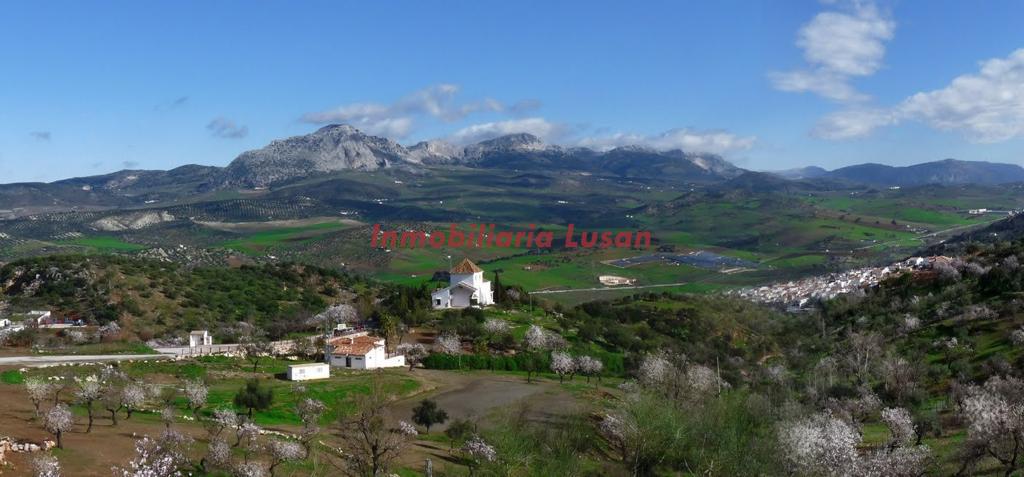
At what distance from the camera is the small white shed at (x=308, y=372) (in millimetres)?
54344

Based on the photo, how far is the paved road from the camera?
50.8 metres

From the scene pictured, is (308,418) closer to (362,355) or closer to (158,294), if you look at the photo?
(362,355)

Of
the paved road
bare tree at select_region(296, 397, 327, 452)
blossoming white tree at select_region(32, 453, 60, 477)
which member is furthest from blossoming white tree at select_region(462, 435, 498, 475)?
the paved road

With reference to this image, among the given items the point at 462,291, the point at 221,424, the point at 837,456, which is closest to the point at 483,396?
the point at 221,424

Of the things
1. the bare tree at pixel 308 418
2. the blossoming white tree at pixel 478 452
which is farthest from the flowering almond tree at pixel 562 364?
the blossoming white tree at pixel 478 452

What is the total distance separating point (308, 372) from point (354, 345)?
8.60 meters

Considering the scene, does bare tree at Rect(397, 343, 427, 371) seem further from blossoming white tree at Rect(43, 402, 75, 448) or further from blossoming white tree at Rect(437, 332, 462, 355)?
blossoming white tree at Rect(43, 402, 75, 448)

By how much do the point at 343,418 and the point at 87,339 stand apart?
133 ft

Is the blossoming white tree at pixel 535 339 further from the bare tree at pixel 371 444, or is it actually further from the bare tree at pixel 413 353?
the bare tree at pixel 371 444

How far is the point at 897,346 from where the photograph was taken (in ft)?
216

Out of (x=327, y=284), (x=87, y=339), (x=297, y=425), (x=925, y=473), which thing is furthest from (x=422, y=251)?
(x=925, y=473)

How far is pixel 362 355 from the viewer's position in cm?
6128

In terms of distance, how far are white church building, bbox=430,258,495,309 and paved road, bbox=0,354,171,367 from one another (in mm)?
36040

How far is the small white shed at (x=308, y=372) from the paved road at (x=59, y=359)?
35.0ft
